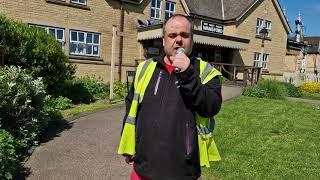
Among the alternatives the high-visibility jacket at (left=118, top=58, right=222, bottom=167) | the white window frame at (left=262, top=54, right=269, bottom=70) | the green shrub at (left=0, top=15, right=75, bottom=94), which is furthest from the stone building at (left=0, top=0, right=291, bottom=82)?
the high-visibility jacket at (left=118, top=58, right=222, bottom=167)

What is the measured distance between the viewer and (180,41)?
8.49 ft

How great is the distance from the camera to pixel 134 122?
112 inches

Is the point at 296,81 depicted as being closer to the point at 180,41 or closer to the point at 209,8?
the point at 209,8

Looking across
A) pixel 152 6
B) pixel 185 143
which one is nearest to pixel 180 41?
pixel 185 143

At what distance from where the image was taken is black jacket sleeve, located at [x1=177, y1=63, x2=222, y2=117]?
2334mm

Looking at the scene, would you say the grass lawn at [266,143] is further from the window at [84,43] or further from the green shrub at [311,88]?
the green shrub at [311,88]

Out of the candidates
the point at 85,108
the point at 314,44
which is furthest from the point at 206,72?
the point at 314,44

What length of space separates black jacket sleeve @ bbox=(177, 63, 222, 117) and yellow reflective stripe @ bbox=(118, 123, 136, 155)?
1.93 ft

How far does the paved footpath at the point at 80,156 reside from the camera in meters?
5.66

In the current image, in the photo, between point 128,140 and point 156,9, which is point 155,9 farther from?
Answer: point 128,140

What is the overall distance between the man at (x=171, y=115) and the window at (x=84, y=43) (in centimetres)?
1657

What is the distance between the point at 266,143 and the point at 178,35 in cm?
587

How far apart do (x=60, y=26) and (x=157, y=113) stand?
16589 mm

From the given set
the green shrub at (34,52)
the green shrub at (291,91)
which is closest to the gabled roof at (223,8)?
the green shrub at (291,91)
